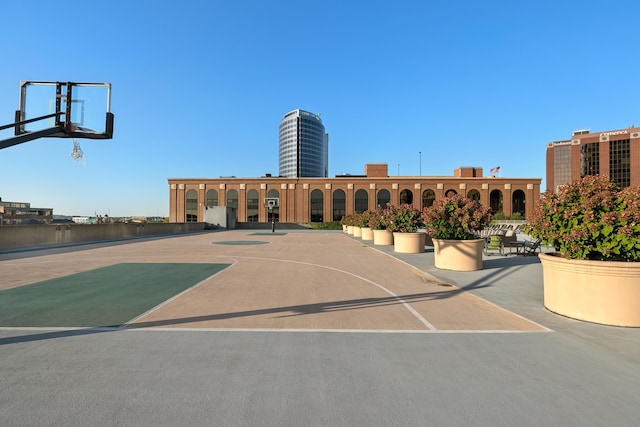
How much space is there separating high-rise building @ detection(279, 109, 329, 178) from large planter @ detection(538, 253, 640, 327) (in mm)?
165167

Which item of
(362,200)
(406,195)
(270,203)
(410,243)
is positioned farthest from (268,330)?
(406,195)

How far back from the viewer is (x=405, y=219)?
1953 cm

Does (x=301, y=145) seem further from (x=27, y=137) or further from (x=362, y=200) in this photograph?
(x=27, y=137)

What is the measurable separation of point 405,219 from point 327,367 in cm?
1636

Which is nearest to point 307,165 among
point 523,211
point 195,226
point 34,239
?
point 523,211

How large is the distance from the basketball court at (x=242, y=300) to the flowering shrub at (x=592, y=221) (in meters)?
1.84

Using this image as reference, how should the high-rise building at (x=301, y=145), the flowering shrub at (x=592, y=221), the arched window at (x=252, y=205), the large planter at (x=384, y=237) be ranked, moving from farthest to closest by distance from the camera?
the high-rise building at (x=301, y=145) < the arched window at (x=252, y=205) < the large planter at (x=384, y=237) < the flowering shrub at (x=592, y=221)

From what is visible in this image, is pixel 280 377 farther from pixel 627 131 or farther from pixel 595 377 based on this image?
pixel 627 131

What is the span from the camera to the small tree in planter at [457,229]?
11617 millimetres

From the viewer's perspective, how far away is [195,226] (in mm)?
48344

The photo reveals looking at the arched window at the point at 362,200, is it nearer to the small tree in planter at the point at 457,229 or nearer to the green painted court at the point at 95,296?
the small tree in planter at the point at 457,229

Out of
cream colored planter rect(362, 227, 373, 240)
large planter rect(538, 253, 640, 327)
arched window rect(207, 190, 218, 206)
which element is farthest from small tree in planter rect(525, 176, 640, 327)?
arched window rect(207, 190, 218, 206)

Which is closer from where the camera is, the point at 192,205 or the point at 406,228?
the point at 406,228

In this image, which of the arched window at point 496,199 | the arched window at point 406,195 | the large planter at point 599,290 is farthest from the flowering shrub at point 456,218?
the arched window at point 496,199
